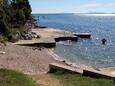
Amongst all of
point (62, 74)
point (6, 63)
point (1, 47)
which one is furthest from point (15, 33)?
point (62, 74)

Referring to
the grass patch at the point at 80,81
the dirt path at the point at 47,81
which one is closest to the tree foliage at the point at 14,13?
the dirt path at the point at 47,81

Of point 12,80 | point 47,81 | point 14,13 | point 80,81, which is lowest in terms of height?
point 14,13

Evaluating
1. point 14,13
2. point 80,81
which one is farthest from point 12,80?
point 14,13

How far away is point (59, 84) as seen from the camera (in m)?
16.4

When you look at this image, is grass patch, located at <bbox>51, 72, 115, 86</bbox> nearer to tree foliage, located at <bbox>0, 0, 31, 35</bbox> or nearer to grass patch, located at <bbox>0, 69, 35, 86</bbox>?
grass patch, located at <bbox>0, 69, 35, 86</bbox>

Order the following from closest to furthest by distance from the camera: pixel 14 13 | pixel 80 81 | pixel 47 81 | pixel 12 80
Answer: pixel 12 80, pixel 80 81, pixel 47 81, pixel 14 13

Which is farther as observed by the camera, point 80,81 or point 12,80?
point 80,81

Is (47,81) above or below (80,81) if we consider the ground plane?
below

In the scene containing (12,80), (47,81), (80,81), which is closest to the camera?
(12,80)

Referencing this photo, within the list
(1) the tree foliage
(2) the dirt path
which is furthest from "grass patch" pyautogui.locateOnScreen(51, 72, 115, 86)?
(1) the tree foliage

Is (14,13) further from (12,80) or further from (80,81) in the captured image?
(12,80)

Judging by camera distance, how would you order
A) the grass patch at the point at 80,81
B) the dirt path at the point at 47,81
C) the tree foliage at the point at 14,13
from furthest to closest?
the tree foliage at the point at 14,13 → the dirt path at the point at 47,81 → the grass patch at the point at 80,81

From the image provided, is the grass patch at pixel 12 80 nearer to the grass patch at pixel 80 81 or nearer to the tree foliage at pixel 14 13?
the grass patch at pixel 80 81

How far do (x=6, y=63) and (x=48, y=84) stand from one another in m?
11.4
